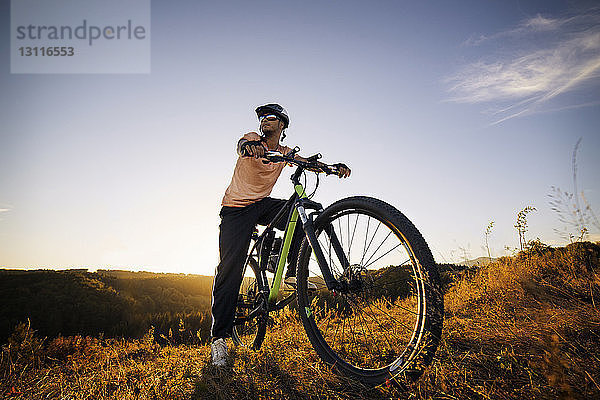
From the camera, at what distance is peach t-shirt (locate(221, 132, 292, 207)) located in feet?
12.3

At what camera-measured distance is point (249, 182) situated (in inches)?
149

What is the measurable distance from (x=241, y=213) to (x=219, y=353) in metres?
1.44

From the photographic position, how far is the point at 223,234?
12.5 feet

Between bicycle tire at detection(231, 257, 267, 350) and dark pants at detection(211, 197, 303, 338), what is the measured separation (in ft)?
0.79

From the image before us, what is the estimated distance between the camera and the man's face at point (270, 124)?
368 centimetres

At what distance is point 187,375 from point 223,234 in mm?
1416

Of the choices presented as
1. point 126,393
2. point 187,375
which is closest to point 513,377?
point 187,375

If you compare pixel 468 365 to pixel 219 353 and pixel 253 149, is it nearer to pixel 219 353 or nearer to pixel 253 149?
pixel 253 149

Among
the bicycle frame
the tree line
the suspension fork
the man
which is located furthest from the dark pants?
the tree line

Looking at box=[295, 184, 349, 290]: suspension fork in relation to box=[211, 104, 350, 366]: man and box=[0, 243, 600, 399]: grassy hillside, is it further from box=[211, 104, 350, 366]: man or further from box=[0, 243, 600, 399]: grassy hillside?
box=[211, 104, 350, 366]: man

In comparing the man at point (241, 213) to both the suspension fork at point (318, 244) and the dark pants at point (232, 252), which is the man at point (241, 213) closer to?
the dark pants at point (232, 252)

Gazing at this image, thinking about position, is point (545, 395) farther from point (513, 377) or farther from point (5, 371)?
point (5, 371)

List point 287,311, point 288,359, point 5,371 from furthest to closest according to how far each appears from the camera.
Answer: point 287,311 < point 5,371 < point 288,359

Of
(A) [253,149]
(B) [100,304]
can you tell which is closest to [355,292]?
(A) [253,149]
